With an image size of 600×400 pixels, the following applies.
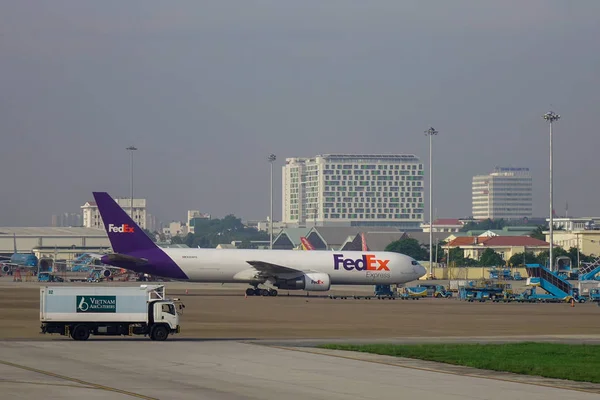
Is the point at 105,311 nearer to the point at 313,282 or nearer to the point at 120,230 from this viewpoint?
the point at 120,230

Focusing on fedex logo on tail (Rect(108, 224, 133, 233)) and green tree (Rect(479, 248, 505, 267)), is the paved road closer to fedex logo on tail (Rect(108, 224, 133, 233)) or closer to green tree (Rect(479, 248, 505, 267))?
fedex logo on tail (Rect(108, 224, 133, 233))

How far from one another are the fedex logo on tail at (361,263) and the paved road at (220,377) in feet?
165

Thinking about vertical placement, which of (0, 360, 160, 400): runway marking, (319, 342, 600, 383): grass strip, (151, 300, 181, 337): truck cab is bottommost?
(319, 342, 600, 383): grass strip

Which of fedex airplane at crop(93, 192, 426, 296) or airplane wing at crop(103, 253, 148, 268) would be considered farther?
fedex airplane at crop(93, 192, 426, 296)

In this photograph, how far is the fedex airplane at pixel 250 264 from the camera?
80.9 metres

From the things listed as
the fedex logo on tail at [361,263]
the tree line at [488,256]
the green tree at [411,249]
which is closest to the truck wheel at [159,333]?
the fedex logo on tail at [361,263]

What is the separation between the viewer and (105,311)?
38219mm

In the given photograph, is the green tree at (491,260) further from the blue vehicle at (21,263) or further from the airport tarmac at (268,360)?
the airport tarmac at (268,360)

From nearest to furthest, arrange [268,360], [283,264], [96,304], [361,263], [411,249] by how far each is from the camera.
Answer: [268,360], [96,304], [283,264], [361,263], [411,249]

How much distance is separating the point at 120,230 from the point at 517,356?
169 feet

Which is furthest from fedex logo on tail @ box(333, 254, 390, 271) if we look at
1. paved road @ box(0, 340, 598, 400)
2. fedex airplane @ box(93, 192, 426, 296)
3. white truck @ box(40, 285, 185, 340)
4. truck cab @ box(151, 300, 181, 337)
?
paved road @ box(0, 340, 598, 400)

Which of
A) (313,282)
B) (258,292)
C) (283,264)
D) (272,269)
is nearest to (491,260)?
(283,264)

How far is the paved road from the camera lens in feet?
78.5

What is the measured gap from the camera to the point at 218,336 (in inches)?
1665
